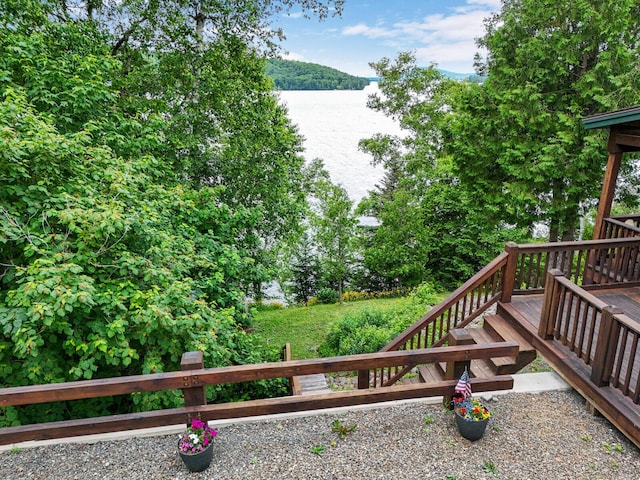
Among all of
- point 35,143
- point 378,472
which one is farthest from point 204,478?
point 35,143

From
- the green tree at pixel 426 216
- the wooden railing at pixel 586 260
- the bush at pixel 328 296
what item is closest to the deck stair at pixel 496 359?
the wooden railing at pixel 586 260

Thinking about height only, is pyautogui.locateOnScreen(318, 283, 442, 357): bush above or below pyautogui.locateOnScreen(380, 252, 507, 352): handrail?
below

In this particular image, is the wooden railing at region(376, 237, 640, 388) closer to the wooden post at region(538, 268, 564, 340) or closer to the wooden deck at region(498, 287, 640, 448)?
the wooden deck at region(498, 287, 640, 448)

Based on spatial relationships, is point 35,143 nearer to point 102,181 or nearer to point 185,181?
point 102,181

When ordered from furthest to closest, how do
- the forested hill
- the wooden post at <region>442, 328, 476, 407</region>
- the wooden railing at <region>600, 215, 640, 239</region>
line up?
the forested hill, the wooden railing at <region>600, 215, 640, 239</region>, the wooden post at <region>442, 328, 476, 407</region>

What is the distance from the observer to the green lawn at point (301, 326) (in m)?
10.6

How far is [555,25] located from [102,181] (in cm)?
1046

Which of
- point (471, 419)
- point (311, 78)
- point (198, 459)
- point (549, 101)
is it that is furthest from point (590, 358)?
point (311, 78)

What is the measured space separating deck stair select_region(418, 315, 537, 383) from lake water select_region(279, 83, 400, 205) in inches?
493

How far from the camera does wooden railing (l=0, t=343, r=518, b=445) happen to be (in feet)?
9.73

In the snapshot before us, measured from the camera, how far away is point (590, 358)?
12.0 ft

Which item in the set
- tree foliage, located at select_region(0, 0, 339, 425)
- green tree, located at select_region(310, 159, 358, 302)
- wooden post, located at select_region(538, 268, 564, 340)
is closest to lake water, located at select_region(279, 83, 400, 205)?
green tree, located at select_region(310, 159, 358, 302)

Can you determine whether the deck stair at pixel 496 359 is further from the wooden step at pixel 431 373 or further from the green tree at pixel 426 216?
the green tree at pixel 426 216

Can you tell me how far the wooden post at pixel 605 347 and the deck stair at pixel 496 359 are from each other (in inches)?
32.2
